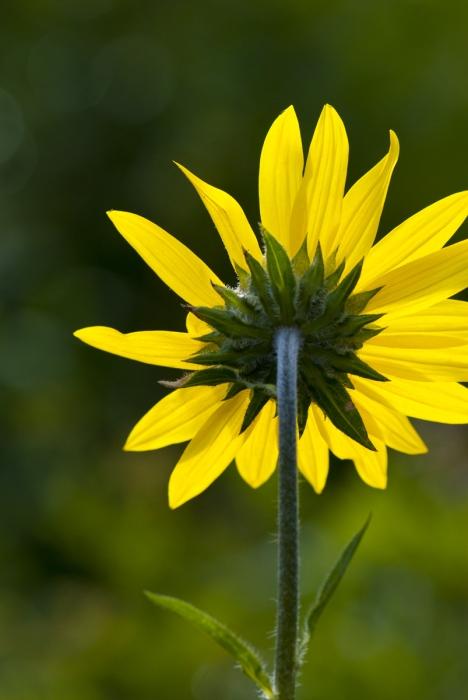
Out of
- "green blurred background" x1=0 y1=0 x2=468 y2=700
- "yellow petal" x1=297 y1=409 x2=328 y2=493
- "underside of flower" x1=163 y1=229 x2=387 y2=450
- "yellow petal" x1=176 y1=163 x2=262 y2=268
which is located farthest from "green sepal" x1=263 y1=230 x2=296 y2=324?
"green blurred background" x1=0 y1=0 x2=468 y2=700

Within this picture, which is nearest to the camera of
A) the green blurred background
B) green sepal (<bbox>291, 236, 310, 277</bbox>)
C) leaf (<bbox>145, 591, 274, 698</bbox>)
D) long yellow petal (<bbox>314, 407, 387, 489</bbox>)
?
leaf (<bbox>145, 591, 274, 698</bbox>)

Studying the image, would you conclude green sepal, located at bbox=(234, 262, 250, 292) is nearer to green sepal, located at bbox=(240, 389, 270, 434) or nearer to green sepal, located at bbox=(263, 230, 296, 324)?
green sepal, located at bbox=(263, 230, 296, 324)

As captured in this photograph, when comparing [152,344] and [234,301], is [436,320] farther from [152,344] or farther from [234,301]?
[152,344]

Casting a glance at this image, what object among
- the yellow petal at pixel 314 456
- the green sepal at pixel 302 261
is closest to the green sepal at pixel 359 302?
the green sepal at pixel 302 261

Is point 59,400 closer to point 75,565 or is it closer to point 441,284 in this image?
point 75,565

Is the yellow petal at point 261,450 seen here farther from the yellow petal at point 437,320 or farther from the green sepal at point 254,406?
the yellow petal at point 437,320

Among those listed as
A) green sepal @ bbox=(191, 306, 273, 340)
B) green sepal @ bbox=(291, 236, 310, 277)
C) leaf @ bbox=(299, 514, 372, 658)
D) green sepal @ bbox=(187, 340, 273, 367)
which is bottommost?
leaf @ bbox=(299, 514, 372, 658)
